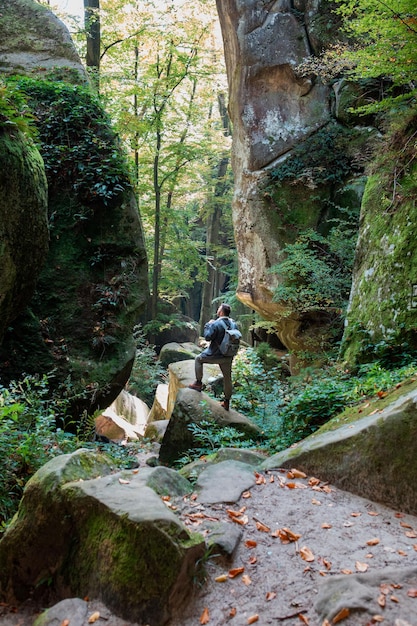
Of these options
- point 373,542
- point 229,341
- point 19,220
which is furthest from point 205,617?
point 19,220

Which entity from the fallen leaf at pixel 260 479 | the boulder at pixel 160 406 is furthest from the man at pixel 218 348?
the boulder at pixel 160 406

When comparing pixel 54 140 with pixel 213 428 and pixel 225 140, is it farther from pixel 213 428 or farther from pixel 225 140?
pixel 225 140

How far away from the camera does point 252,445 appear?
6.47 m

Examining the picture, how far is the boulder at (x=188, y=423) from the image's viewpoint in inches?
264

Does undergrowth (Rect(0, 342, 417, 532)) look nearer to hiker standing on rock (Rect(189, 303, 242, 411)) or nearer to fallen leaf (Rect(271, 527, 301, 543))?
hiker standing on rock (Rect(189, 303, 242, 411))

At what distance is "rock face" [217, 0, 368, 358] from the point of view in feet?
40.9

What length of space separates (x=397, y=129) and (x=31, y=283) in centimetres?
660

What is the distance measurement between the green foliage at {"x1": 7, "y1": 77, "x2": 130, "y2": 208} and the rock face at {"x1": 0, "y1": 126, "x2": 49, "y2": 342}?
7.66ft

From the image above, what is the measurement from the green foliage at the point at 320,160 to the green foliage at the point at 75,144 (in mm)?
5633

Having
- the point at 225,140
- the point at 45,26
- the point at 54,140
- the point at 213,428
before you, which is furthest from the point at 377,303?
the point at 225,140

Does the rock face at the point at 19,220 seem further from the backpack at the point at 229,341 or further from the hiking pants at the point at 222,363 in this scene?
the backpack at the point at 229,341

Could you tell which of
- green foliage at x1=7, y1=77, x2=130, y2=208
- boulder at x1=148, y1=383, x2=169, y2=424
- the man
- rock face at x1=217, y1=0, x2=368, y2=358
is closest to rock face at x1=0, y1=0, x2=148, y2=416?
green foliage at x1=7, y1=77, x2=130, y2=208

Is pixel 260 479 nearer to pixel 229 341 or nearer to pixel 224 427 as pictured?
pixel 224 427

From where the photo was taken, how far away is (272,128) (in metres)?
13.1
